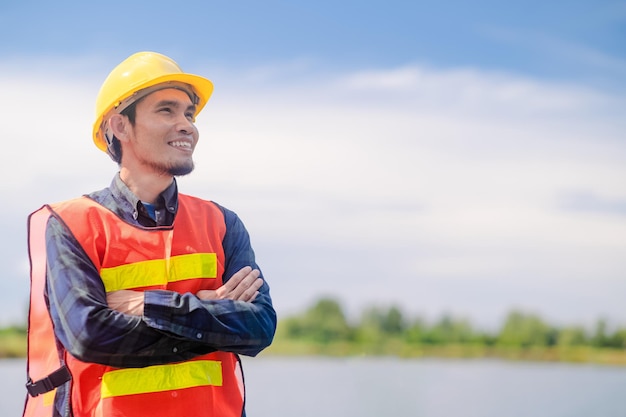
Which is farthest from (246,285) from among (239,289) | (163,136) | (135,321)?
(163,136)

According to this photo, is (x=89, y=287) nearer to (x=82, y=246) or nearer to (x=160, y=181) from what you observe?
(x=82, y=246)

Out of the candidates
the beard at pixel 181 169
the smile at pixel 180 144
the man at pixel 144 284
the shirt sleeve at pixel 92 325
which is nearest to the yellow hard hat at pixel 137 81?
the man at pixel 144 284

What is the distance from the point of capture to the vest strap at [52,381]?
410 centimetres

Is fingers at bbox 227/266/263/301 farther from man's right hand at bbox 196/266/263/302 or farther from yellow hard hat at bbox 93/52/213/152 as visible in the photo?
yellow hard hat at bbox 93/52/213/152

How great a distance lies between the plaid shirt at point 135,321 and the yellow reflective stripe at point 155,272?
86 mm

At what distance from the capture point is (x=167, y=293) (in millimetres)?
3990

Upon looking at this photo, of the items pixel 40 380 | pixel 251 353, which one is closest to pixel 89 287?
pixel 40 380

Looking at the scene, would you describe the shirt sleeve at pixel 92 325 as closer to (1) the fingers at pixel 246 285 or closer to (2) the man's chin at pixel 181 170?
(1) the fingers at pixel 246 285

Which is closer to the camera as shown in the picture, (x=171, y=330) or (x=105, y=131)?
(x=171, y=330)

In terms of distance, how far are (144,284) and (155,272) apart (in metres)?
0.08

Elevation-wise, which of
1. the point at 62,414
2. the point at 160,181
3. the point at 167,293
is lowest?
the point at 62,414

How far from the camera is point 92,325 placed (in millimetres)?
3893

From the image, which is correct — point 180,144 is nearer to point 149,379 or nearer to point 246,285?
point 246,285

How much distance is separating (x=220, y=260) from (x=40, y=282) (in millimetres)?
877
